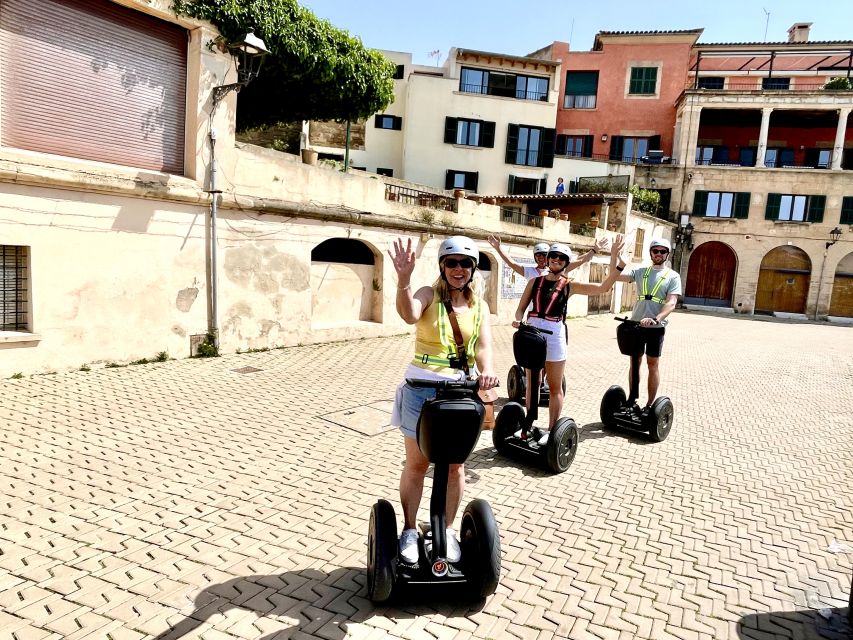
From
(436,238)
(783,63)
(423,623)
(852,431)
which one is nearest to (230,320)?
(436,238)

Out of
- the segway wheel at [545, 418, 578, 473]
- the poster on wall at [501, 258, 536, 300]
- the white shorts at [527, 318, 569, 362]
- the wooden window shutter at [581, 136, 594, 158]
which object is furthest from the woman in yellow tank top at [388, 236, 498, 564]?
the wooden window shutter at [581, 136, 594, 158]

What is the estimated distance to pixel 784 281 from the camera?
3005cm

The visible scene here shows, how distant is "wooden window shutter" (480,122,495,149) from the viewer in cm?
2872

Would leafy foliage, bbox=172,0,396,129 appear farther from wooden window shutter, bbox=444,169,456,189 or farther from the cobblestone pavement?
wooden window shutter, bbox=444,169,456,189

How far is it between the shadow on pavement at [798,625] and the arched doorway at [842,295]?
3236 cm

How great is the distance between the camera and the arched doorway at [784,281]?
1168 inches

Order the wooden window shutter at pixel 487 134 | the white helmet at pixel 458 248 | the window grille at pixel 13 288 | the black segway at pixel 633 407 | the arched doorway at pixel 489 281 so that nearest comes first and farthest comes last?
the white helmet at pixel 458 248 < the black segway at pixel 633 407 < the window grille at pixel 13 288 < the arched doorway at pixel 489 281 < the wooden window shutter at pixel 487 134

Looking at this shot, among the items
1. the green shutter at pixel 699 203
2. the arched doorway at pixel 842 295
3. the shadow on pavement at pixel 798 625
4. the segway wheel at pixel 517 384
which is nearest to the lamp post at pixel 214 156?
the segway wheel at pixel 517 384

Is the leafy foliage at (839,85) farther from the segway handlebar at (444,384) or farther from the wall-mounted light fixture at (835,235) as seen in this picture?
the segway handlebar at (444,384)

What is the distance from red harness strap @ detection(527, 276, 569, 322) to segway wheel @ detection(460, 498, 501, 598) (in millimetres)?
2662

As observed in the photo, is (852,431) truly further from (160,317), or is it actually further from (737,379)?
(160,317)

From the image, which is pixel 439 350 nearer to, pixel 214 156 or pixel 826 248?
pixel 214 156

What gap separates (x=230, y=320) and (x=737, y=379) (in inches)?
391

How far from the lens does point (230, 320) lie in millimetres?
9961
